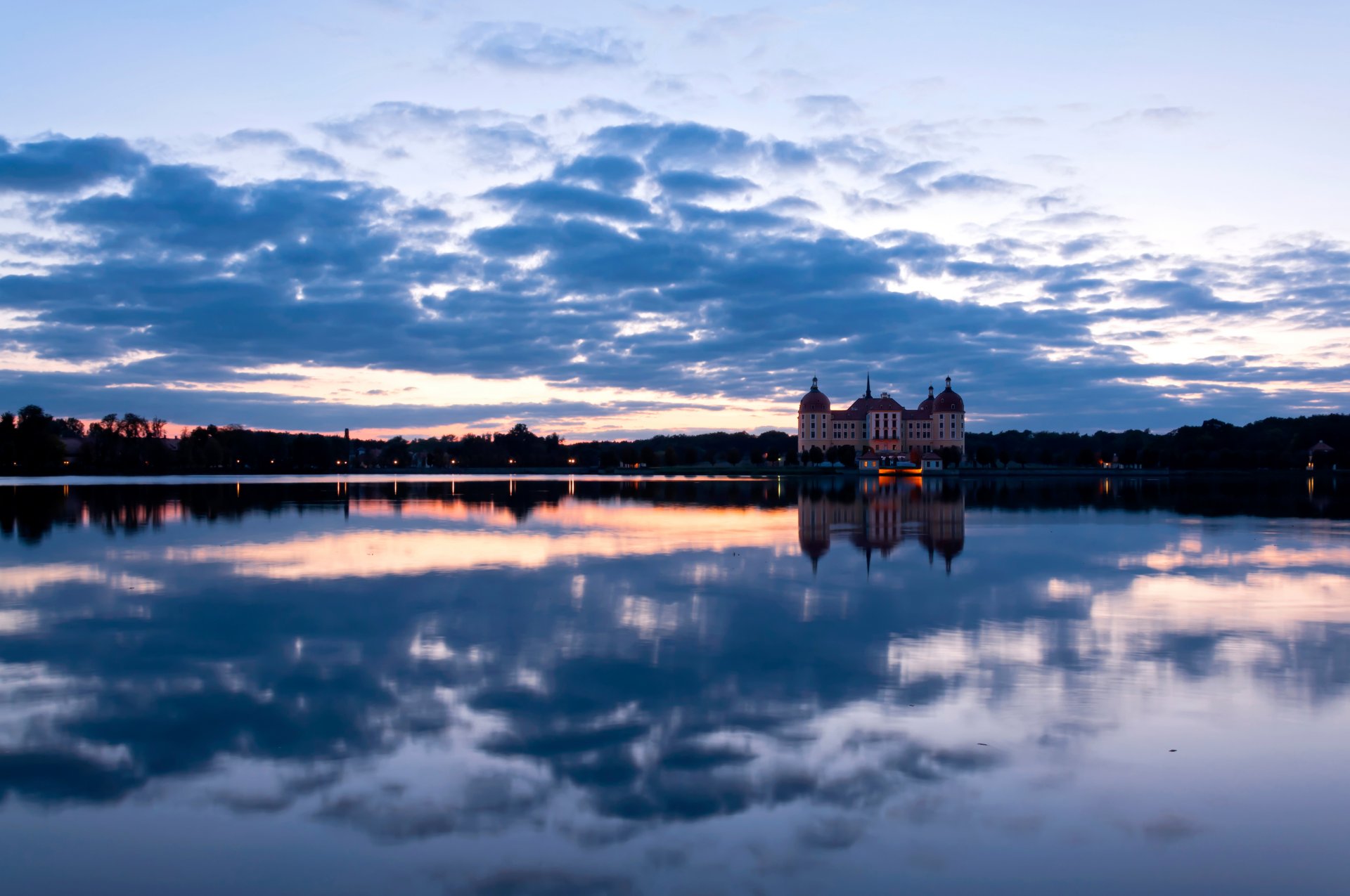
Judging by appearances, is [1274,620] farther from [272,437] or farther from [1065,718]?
[272,437]

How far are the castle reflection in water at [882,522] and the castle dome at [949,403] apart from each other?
9517cm

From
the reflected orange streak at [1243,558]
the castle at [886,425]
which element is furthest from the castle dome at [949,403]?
the reflected orange streak at [1243,558]

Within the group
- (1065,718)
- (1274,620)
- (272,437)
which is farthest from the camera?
(272,437)

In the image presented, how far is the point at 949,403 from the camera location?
142875 millimetres

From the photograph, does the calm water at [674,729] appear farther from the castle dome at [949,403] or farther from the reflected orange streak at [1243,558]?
the castle dome at [949,403]

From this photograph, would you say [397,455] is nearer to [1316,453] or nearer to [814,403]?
[814,403]

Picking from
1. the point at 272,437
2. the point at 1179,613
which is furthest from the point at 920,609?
the point at 272,437

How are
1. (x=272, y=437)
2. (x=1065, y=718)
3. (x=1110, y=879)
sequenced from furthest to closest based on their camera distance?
(x=272, y=437)
(x=1065, y=718)
(x=1110, y=879)

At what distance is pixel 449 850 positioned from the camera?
216 inches

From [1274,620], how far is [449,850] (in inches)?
444

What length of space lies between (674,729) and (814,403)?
140419mm

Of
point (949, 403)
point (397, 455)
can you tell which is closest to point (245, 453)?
point (397, 455)

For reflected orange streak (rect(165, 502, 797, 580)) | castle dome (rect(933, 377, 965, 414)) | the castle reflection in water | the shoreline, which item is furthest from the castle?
reflected orange streak (rect(165, 502, 797, 580))

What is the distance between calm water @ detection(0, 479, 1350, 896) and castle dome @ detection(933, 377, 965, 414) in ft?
422
